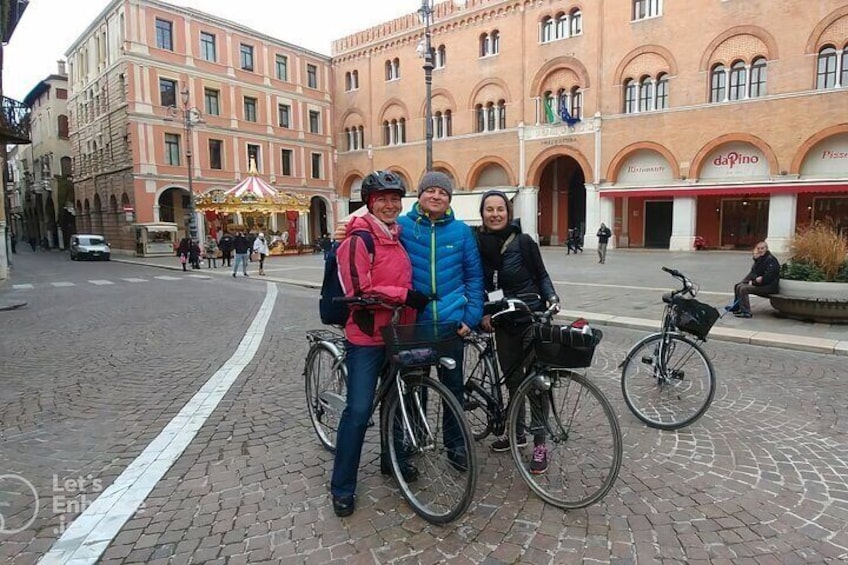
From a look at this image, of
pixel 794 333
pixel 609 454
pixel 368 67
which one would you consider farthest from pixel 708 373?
pixel 368 67

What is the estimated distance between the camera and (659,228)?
32.2 metres

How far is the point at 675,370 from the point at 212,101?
3823 cm

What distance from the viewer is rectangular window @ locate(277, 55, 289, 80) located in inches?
1593

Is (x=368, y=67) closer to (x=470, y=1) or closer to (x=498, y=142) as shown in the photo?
(x=470, y=1)

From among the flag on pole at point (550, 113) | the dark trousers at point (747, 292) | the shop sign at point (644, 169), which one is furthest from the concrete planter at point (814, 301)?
the flag on pole at point (550, 113)

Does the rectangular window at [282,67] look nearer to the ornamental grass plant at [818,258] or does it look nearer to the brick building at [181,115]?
the brick building at [181,115]

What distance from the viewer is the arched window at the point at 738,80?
25.7 metres

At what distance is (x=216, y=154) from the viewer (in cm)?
3675

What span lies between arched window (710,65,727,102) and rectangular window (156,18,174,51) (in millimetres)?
31778

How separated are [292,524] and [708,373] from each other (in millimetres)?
3420

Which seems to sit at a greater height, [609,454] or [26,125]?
[26,125]

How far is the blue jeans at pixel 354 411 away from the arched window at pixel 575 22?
32359 millimetres

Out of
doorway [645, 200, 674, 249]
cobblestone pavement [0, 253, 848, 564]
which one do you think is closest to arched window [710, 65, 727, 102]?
doorway [645, 200, 674, 249]

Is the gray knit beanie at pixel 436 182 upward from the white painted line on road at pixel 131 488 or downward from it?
upward
